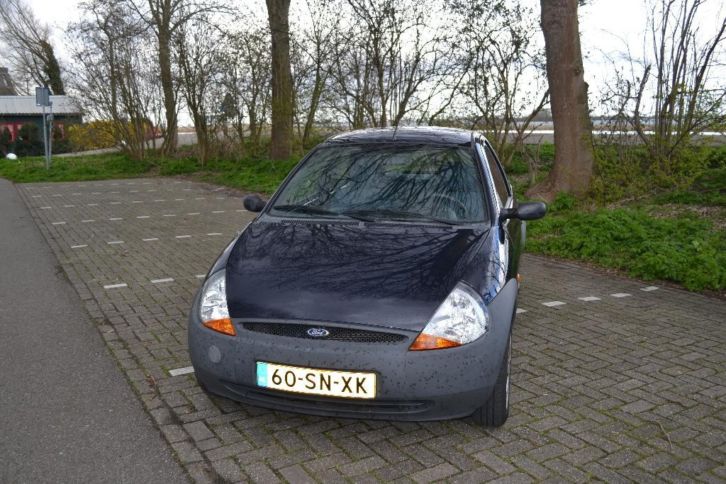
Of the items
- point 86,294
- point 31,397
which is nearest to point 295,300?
point 31,397

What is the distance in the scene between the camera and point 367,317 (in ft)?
10.0

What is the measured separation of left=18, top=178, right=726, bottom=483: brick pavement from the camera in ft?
10.0

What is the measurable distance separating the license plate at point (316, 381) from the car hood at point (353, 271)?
241 millimetres

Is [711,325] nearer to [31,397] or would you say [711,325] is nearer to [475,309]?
[475,309]

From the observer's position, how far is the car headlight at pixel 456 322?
9.87 ft

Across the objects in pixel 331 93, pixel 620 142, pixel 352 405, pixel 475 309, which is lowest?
pixel 352 405

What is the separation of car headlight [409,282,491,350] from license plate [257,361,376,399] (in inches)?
11.0

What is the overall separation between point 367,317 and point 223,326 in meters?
0.74

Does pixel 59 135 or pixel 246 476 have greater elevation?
pixel 59 135

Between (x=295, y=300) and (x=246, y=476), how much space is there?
0.84 m

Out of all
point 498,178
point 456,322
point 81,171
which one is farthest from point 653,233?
point 81,171

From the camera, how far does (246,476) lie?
296 cm

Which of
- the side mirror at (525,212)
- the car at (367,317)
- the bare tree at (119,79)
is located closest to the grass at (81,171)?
the bare tree at (119,79)

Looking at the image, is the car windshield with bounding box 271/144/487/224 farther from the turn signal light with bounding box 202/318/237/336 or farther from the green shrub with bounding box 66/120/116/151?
the green shrub with bounding box 66/120/116/151
